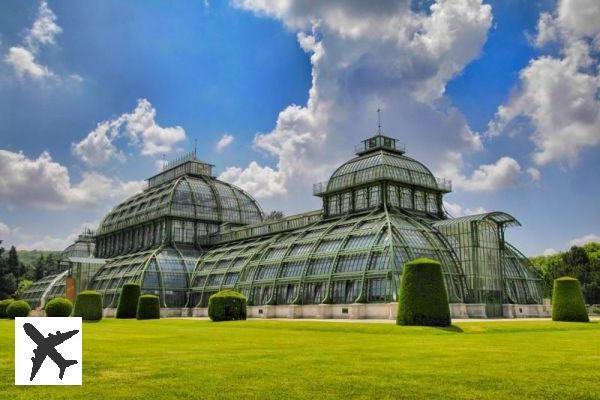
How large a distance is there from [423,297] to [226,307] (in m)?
24.8

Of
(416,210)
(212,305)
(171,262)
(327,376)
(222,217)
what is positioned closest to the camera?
(327,376)

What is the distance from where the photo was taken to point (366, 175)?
261 ft

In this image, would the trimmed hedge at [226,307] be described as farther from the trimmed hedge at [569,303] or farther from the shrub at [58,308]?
the trimmed hedge at [569,303]

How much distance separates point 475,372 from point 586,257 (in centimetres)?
10802

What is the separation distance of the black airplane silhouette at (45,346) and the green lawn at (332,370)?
36.9 inches

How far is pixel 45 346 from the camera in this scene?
15.6 m

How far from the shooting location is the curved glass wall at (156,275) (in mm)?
90562

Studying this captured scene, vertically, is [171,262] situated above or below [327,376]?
above

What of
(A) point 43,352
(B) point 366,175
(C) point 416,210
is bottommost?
(A) point 43,352

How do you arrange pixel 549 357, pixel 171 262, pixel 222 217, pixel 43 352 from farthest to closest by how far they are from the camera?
pixel 222 217
pixel 171 262
pixel 549 357
pixel 43 352

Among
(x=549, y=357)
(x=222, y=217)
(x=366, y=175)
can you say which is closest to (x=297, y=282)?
(x=366, y=175)

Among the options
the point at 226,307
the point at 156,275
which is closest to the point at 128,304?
the point at 156,275

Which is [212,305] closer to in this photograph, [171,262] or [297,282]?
[297,282]

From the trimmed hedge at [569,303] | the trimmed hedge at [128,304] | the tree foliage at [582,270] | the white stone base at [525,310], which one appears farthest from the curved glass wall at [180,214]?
the trimmed hedge at [569,303]
